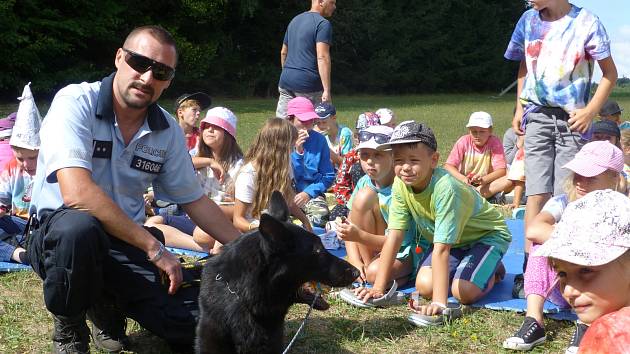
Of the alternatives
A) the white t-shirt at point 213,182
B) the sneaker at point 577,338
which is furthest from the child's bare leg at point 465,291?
the white t-shirt at point 213,182

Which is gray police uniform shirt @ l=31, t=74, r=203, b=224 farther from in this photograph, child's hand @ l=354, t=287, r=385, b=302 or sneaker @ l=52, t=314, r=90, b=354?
child's hand @ l=354, t=287, r=385, b=302

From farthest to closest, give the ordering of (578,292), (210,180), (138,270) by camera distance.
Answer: (210,180), (138,270), (578,292)

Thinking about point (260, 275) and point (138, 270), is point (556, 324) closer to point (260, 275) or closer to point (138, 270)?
point (260, 275)

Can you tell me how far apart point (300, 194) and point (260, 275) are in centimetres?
343

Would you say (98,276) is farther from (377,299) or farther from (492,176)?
(492,176)

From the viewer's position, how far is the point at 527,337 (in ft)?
12.9

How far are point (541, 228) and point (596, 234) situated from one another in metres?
2.15

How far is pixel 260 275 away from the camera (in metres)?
3.23

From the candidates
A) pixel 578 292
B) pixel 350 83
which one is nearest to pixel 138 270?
pixel 578 292

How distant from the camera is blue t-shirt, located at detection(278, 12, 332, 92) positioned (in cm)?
885

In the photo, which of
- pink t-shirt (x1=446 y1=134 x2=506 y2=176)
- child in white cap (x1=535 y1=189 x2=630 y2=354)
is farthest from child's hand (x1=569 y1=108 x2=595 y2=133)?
pink t-shirt (x1=446 y1=134 x2=506 y2=176)

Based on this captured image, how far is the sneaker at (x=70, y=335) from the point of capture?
11.3ft

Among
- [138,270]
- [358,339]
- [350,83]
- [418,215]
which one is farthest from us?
[350,83]

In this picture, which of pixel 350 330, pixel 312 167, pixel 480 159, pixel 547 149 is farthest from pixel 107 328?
pixel 480 159
